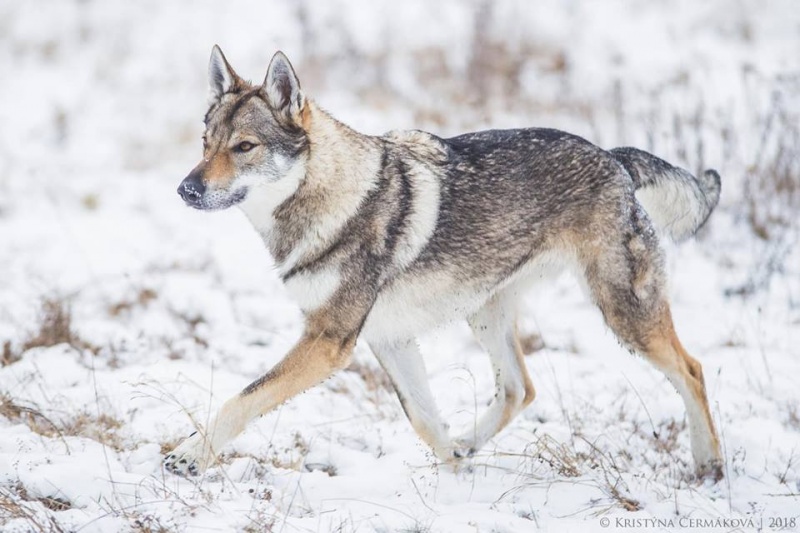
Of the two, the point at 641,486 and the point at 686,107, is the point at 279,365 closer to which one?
the point at 641,486

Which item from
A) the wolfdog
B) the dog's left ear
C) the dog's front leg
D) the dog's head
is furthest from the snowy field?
the dog's left ear

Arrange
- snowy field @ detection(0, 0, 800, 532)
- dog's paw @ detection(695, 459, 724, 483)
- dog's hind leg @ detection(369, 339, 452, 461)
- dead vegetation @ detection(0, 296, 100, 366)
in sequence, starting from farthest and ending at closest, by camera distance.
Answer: dead vegetation @ detection(0, 296, 100, 366), dog's hind leg @ detection(369, 339, 452, 461), dog's paw @ detection(695, 459, 724, 483), snowy field @ detection(0, 0, 800, 532)

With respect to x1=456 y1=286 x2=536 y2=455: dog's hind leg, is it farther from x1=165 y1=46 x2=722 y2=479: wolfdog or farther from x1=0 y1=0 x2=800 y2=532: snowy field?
x1=0 y1=0 x2=800 y2=532: snowy field

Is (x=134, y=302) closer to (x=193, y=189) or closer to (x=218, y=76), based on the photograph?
(x=218, y=76)

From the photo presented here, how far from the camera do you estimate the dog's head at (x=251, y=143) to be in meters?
3.81

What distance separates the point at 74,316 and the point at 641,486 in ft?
14.3

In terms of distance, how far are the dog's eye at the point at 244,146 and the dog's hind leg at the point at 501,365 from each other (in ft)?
5.49

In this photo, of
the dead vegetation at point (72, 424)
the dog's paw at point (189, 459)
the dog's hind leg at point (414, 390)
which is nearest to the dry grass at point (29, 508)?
the dog's paw at point (189, 459)

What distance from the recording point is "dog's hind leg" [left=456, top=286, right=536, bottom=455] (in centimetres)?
464

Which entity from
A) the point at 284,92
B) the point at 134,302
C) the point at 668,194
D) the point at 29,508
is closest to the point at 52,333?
the point at 134,302

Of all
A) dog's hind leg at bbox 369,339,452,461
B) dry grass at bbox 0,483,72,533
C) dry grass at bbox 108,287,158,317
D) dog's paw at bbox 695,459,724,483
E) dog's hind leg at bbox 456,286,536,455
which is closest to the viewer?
dry grass at bbox 0,483,72,533

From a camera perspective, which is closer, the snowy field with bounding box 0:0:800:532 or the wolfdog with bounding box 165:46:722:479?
the snowy field with bounding box 0:0:800:532

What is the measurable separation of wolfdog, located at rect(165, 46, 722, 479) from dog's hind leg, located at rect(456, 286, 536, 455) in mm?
15

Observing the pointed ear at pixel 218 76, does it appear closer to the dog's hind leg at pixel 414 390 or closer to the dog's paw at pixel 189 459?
the dog's hind leg at pixel 414 390
